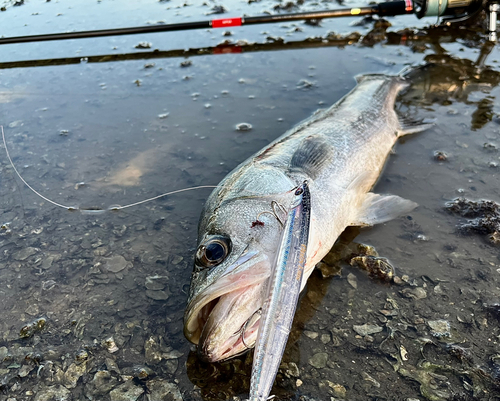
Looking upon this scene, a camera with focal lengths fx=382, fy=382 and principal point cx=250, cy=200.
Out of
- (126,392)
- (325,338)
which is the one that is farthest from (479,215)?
(126,392)

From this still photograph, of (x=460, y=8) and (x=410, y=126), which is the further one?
(x=460, y=8)

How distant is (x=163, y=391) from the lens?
94.0 inches

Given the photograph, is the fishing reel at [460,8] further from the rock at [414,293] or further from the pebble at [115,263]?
the pebble at [115,263]

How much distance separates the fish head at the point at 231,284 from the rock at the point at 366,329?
0.82 metres

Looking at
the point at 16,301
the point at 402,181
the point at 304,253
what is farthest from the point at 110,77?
the point at 304,253

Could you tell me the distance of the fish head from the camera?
2.22m

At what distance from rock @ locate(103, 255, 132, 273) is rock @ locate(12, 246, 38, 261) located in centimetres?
68

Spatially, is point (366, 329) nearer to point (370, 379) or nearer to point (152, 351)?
point (370, 379)

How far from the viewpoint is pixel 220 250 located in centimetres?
251

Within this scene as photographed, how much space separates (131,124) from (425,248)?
3.94 m

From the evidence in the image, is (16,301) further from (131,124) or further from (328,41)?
(328,41)

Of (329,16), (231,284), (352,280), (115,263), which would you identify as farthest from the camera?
(329,16)

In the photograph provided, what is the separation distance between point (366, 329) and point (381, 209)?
1226 mm

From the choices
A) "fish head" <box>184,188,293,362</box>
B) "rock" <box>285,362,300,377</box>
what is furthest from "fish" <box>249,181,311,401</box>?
"rock" <box>285,362,300,377</box>
